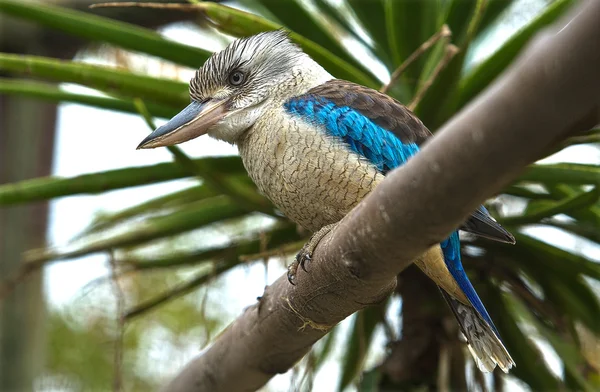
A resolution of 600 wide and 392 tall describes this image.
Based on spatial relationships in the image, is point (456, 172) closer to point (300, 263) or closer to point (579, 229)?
point (300, 263)

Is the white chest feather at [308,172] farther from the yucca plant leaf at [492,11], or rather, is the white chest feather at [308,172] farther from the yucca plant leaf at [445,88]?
the yucca plant leaf at [492,11]

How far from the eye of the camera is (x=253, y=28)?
2.26 m

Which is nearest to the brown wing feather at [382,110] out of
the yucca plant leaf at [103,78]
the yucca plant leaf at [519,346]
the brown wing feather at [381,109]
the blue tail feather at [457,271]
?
the brown wing feather at [381,109]

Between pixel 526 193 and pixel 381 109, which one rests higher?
pixel 381 109

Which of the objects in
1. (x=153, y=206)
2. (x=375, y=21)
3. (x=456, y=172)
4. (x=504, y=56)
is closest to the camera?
(x=456, y=172)

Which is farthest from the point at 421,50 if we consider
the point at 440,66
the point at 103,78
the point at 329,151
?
the point at 103,78

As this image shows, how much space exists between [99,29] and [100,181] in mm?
443

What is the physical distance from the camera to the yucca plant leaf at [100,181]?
7.99 ft

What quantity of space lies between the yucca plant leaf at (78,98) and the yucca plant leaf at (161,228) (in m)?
0.32

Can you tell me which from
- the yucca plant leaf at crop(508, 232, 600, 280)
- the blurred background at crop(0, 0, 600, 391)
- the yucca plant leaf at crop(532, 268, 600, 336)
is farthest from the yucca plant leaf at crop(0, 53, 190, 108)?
the yucca plant leaf at crop(532, 268, 600, 336)

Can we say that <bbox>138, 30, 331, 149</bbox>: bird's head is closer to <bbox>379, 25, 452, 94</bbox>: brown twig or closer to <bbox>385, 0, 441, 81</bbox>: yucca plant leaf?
<bbox>379, 25, 452, 94</bbox>: brown twig

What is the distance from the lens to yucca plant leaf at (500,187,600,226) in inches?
78.9

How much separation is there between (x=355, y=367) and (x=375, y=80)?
95cm

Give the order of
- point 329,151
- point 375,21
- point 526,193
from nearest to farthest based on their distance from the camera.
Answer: point 329,151 < point 526,193 < point 375,21
